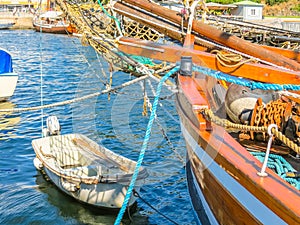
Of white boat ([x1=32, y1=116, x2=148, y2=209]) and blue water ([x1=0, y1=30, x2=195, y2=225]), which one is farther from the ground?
white boat ([x1=32, y1=116, x2=148, y2=209])

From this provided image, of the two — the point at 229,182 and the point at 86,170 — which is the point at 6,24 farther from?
the point at 229,182

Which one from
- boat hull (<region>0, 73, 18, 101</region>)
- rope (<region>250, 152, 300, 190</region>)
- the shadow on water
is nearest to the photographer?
rope (<region>250, 152, 300, 190</region>)

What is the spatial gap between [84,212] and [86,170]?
0.84 metres

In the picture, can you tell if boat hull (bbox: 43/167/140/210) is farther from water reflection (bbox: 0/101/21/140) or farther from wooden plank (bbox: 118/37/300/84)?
water reflection (bbox: 0/101/21/140)

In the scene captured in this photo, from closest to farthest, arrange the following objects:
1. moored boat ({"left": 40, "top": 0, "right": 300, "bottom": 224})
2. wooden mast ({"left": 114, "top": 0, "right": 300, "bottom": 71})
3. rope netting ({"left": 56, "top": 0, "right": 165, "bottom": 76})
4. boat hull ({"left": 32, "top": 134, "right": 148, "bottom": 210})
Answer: moored boat ({"left": 40, "top": 0, "right": 300, "bottom": 224}) < wooden mast ({"left": 114, "top": 0, "right": 300, "bottom": 71}) < boat hull ({"left": 32, "top": 134, "right": 148, "bottom": 210}) < rope netting ({"left": 56, "top": 0, "right": 165, "bottom": 76})

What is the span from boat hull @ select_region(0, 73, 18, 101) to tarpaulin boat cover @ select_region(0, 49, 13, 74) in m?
0.41

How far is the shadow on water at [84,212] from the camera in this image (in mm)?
9031

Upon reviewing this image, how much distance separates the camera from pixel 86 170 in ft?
31.1

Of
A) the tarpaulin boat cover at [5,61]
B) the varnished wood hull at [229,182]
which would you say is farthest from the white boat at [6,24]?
the varnished wood hull at [229,182]

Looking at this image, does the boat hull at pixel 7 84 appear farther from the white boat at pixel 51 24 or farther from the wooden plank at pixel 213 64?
the white boat at pixel 51 24

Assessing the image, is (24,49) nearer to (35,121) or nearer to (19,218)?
(35,121)

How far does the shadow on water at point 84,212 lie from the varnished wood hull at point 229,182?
12.0 feet

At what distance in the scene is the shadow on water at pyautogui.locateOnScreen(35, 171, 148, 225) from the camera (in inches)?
356

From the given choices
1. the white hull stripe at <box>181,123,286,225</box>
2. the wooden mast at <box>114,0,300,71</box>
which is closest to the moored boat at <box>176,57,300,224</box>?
the white hull stripe at <box>181,123,286,225</box>
